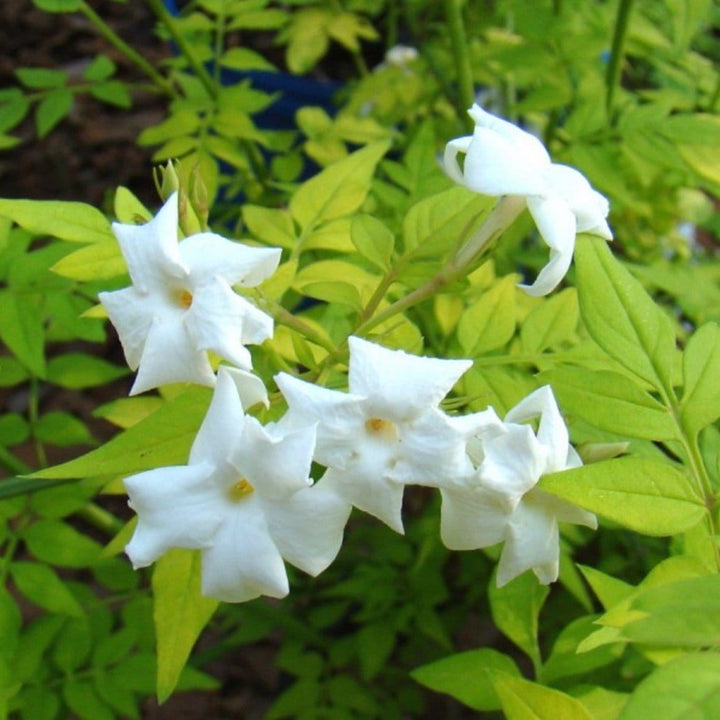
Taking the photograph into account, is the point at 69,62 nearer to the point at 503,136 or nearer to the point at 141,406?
the point at 141,406

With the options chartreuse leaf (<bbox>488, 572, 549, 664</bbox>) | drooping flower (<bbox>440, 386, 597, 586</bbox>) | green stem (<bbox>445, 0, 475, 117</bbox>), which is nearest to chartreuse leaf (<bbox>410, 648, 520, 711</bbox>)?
chartreuse leaf (<bbox>488, 572, 549, 664</bbox>)

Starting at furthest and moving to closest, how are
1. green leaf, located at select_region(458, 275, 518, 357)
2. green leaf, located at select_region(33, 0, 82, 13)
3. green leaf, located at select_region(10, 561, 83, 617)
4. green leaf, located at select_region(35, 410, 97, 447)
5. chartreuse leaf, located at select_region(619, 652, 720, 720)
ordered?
green leaf, located at select_region(33, 0, 82, 13) → green leaf, located at select_region(35, 410, 97, 447) → green leaf, located at select_region(10, 561, 83, 617) → green leaf, located at select_region(458, 275, 518, 357) → chartreuse leaf, located at select_region(619, 652, 720, 720)

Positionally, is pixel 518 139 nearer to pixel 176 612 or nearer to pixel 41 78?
pixel 176 612

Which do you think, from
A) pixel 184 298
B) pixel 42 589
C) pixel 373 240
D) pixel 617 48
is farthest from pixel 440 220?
pixel 617 48

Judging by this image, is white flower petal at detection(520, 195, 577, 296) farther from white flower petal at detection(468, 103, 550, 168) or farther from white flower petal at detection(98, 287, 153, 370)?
white flower petal at detection(98, 287, 153, 370)

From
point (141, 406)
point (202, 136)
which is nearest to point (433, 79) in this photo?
point (202, 136)

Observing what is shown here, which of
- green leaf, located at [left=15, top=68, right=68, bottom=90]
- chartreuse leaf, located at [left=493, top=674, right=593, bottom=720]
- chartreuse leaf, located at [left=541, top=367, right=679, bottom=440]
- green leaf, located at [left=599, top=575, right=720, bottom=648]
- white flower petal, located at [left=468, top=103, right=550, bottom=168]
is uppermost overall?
white flower petal, located at [left=468, top=103, right=550, bottom=168]
